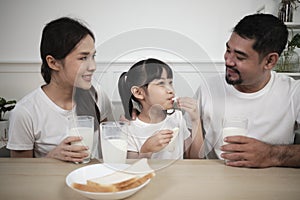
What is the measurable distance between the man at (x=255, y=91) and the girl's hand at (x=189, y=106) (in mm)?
168

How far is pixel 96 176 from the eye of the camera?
0.64 metres

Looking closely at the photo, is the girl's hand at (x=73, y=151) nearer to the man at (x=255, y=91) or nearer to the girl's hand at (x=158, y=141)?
the girl's hand at (x=158, y=141)

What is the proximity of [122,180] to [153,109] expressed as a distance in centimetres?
19

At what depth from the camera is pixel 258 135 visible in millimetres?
1046

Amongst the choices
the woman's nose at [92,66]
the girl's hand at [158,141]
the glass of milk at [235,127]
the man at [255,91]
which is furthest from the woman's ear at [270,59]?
the woman's nose at [92,66]

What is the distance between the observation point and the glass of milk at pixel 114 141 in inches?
27.5

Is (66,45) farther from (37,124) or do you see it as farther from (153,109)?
(153,109)

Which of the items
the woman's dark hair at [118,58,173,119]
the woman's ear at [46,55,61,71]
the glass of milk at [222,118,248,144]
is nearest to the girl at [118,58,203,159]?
the woman's dark hair at [118,58,173,119]

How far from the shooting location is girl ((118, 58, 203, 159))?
2.25ft

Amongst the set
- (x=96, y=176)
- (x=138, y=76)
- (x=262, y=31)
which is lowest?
(x=96, y=176)

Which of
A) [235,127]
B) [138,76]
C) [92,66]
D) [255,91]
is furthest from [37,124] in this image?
[255,91]

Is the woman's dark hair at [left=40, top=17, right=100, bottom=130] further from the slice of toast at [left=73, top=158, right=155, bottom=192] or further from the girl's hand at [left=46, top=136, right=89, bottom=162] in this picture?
the slice of toast at [left=73, top=158, right=155, bottom=192]

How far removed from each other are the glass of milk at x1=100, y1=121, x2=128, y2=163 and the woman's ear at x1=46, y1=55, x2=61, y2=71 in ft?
1.18

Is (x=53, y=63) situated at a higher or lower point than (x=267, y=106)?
higher
